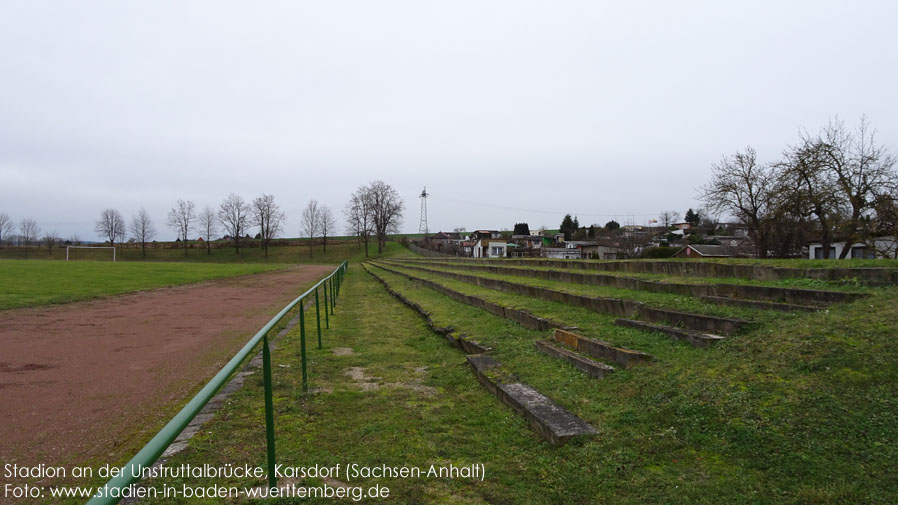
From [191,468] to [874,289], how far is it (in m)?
7.04

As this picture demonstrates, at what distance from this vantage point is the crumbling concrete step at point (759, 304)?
537 cm

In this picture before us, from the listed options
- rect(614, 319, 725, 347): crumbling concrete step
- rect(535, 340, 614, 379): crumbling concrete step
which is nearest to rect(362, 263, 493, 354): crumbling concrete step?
rect(535, 340, 614, 379): crumbling concrete step

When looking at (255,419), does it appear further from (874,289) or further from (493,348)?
(874,289)

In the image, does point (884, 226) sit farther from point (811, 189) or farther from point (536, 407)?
point (536, 407)

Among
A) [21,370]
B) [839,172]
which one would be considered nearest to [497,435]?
[21,370]

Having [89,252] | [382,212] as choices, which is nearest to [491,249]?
[382,212]

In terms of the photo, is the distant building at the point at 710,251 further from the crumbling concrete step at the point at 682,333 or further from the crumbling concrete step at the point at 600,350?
the crumbling concrete step at the point at 600,350

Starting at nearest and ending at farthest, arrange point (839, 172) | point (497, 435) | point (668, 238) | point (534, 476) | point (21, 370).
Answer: point (534, 476) → point (497, 435) → point (21, 370) → point (839, 172) → point (668, 238)

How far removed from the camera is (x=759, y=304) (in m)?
5.95

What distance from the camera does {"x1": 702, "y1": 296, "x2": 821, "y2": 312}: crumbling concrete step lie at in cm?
537

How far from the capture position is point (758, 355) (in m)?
4.18

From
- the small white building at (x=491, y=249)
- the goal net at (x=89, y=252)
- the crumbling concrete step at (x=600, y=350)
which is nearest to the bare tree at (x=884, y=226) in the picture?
the crumbling concrete step at (x=600, y=350)

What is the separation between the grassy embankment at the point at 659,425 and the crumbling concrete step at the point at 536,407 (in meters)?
0.09

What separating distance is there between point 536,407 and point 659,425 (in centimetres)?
101
